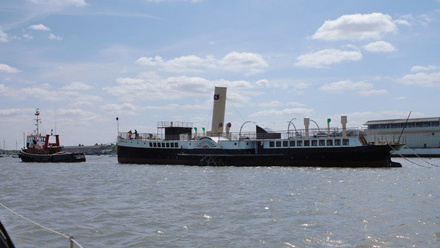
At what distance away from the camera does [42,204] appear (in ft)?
69.7

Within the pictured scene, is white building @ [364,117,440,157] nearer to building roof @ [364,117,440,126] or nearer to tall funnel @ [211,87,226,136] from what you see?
building roof @ [364,117,440,126]

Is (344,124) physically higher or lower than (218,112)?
lower

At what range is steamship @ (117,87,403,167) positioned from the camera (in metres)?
46.5

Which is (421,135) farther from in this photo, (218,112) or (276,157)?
(276,157)

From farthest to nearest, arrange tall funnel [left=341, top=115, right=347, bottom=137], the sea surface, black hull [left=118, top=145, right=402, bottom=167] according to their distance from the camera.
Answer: tall funnel [left=341, top=115, right=347, bottom=137] < black hull [left=118, top=145, right=402, bottom=167] < the sea surface

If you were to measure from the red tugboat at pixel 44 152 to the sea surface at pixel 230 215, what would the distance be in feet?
162

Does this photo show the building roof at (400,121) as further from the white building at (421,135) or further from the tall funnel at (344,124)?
the tall funnel at (344,124)

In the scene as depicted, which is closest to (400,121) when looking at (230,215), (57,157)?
(57,157)

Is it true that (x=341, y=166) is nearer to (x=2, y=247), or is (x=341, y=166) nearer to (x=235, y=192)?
(x=235, y=192)

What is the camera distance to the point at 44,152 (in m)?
77.6

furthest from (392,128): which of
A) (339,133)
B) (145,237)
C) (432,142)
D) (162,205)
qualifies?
(145,237)

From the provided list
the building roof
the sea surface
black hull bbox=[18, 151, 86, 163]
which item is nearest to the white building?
the building roof

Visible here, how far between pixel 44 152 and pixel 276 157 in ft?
148

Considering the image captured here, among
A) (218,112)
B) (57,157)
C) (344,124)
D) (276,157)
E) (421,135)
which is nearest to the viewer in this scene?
(344,124)
